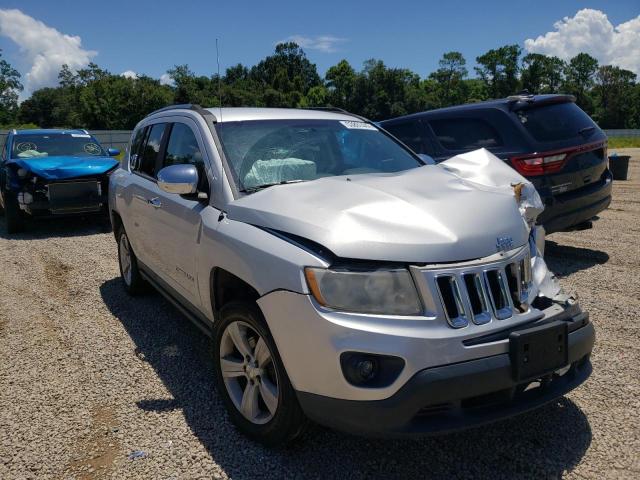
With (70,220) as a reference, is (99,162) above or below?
above

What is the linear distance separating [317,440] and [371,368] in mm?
832

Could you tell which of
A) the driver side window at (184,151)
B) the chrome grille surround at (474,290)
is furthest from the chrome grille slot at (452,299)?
the driver side window at (184,151)

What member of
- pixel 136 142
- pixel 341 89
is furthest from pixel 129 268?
pixel 341 89

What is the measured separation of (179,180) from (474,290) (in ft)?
5.87

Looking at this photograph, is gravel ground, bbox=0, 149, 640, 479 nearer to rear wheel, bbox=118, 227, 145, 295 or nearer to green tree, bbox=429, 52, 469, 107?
rear wheel, bbox=118, 227, 145, 295

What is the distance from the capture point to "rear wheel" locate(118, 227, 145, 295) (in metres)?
5.07

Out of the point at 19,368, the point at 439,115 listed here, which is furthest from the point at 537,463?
the point at 439,115

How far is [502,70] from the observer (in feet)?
322

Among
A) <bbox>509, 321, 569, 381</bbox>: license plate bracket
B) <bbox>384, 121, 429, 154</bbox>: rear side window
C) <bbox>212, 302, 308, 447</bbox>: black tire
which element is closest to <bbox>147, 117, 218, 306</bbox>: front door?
<bbox>212, 302, 308, 447</bbox>: black tire

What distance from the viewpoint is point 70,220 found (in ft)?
34.1

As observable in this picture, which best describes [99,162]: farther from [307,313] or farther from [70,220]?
[307,313]

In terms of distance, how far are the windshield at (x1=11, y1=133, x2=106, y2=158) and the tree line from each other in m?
50.9

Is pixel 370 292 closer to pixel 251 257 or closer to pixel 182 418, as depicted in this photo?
pixel 251 257

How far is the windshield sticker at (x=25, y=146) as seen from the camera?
9.54 meters
